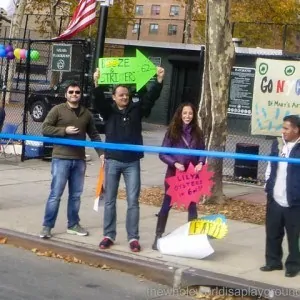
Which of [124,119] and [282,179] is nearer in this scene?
[282,179]

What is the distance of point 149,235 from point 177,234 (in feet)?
3.73

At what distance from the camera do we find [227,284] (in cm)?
713

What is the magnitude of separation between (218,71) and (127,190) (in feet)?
12.9

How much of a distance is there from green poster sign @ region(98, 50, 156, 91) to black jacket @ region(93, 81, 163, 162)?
128 millimetres

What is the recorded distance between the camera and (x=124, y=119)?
26.6 ft

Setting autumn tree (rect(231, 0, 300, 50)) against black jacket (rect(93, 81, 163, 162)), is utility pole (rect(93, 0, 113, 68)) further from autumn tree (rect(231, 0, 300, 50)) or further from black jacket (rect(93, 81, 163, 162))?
autumn tree (rect(231, 0, 300, 50))

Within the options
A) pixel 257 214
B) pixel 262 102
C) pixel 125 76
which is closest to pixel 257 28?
pixel 262 102

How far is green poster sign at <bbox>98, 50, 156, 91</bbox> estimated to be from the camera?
8141 mm

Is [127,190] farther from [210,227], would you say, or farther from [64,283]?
[64,283]

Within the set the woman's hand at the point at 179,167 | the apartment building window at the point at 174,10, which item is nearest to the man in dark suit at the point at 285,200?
the woman's hand at the point at 179,167

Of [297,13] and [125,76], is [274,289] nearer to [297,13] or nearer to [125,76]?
[125,76]

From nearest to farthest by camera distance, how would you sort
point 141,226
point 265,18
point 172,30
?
point 141,226, point 265,18, point 172,30

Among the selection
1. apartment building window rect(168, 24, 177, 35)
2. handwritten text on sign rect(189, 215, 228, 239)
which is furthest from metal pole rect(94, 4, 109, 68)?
apartment building window rect(168, 24, 177, 35)

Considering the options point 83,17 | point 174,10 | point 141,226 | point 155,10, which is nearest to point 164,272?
point 141,226
